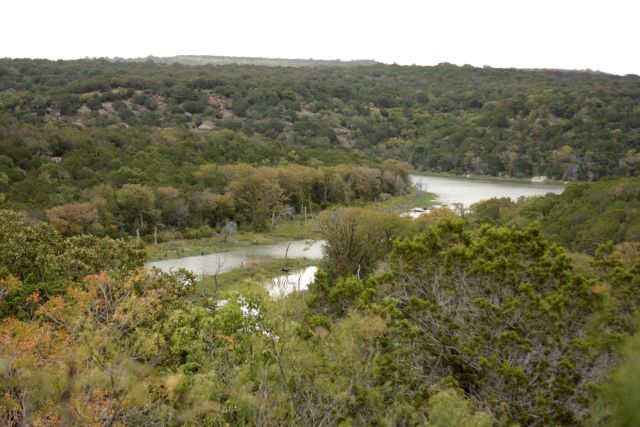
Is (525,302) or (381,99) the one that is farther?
(381,99)

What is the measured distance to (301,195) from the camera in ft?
212

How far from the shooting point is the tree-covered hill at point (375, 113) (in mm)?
98188

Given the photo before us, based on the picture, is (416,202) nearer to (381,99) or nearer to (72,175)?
(72,175)

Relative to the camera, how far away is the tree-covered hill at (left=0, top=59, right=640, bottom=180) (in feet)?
Result: 322

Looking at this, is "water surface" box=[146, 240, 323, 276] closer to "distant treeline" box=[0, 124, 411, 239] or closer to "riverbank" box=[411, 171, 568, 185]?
"distant treeline" box=[0, 124, 411, 239]

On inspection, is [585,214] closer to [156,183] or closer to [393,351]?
[393,351]

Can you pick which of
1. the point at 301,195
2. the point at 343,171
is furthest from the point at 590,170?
the point at 301,195

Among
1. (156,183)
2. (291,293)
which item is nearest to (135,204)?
(156,183)

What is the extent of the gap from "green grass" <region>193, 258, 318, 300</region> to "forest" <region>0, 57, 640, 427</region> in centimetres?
33

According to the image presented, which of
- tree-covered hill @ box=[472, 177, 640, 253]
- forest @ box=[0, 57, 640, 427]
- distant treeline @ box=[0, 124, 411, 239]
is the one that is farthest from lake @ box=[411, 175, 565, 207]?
tree-covered hill @ box=[472, 177, 640, 253]

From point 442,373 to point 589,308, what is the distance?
3.47 metres

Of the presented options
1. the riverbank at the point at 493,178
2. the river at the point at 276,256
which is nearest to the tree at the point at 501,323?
the river at the point at 276,256

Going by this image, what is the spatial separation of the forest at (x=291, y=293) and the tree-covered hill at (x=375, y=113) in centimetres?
132

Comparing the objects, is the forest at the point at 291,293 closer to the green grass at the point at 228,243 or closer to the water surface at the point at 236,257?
the green grass at the point at 228,243
